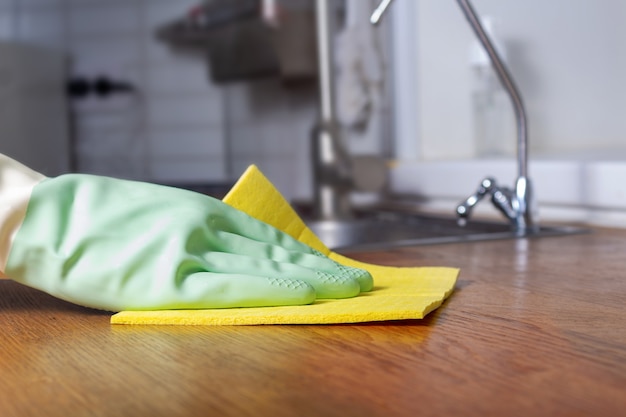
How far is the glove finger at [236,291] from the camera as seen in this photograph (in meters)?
0.68

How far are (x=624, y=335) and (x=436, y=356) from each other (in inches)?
5.5

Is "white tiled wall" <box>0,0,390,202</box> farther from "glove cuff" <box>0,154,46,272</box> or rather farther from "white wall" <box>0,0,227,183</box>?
"glove cuff" <box>0,154,46,272</box>

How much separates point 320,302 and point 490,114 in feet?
4.43

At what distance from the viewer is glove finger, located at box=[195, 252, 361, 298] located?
2.32 ft

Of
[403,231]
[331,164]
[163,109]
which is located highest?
[163,109]

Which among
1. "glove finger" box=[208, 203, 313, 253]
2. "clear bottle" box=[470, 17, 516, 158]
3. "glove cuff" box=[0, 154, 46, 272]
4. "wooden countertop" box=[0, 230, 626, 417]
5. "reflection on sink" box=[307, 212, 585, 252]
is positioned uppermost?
"clear bottle" box=[470, 17, 516, 158]

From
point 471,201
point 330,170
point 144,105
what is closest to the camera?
point 471,201

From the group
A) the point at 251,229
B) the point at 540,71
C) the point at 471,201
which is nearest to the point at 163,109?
the point at 540,71

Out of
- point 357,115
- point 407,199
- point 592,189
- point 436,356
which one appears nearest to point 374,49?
point 357,115

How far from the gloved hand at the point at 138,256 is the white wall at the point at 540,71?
1.23 metres

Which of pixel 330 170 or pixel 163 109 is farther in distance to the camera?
pixel 163 109

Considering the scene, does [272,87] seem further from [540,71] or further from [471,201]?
[471,201]

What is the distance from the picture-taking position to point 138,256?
687 mm

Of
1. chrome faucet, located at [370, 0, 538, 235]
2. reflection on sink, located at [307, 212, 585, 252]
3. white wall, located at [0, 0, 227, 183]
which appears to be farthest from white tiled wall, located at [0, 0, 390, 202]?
chrome faucet, located at [370, 0, 538, 235]
